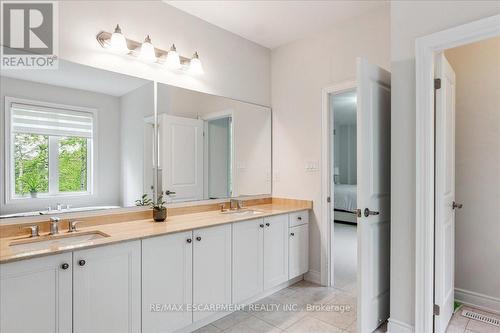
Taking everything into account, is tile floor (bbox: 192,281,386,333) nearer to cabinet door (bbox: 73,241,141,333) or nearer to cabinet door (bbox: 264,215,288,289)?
cabinet door (bbox: 264,215,288,289)

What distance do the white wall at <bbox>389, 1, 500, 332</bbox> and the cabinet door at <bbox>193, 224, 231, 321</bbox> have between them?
49.8 inches

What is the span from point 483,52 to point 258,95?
2.15 m

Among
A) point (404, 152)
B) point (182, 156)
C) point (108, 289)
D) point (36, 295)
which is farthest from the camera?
point (182, 156)

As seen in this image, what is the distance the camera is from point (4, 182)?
1833mm

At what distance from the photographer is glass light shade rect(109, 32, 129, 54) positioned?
7.19ft

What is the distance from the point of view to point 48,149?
2.02 meters

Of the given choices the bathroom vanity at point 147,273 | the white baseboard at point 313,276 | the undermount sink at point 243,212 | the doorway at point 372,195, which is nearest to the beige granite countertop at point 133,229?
the bathroom vanity at point 147,273

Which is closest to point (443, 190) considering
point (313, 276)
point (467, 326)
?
point (467, 326)

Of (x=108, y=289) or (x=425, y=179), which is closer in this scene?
(x=108, y=289)

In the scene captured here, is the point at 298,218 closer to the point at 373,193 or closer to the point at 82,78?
the point at 373,193

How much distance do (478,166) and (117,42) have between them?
3.18m

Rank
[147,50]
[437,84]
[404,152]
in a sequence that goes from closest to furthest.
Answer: [437,84] → [404,152] → [147,50]

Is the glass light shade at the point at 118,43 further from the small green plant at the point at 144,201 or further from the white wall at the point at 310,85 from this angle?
the white wall at the point at 310,85

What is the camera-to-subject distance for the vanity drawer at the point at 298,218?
2996 millimetres
